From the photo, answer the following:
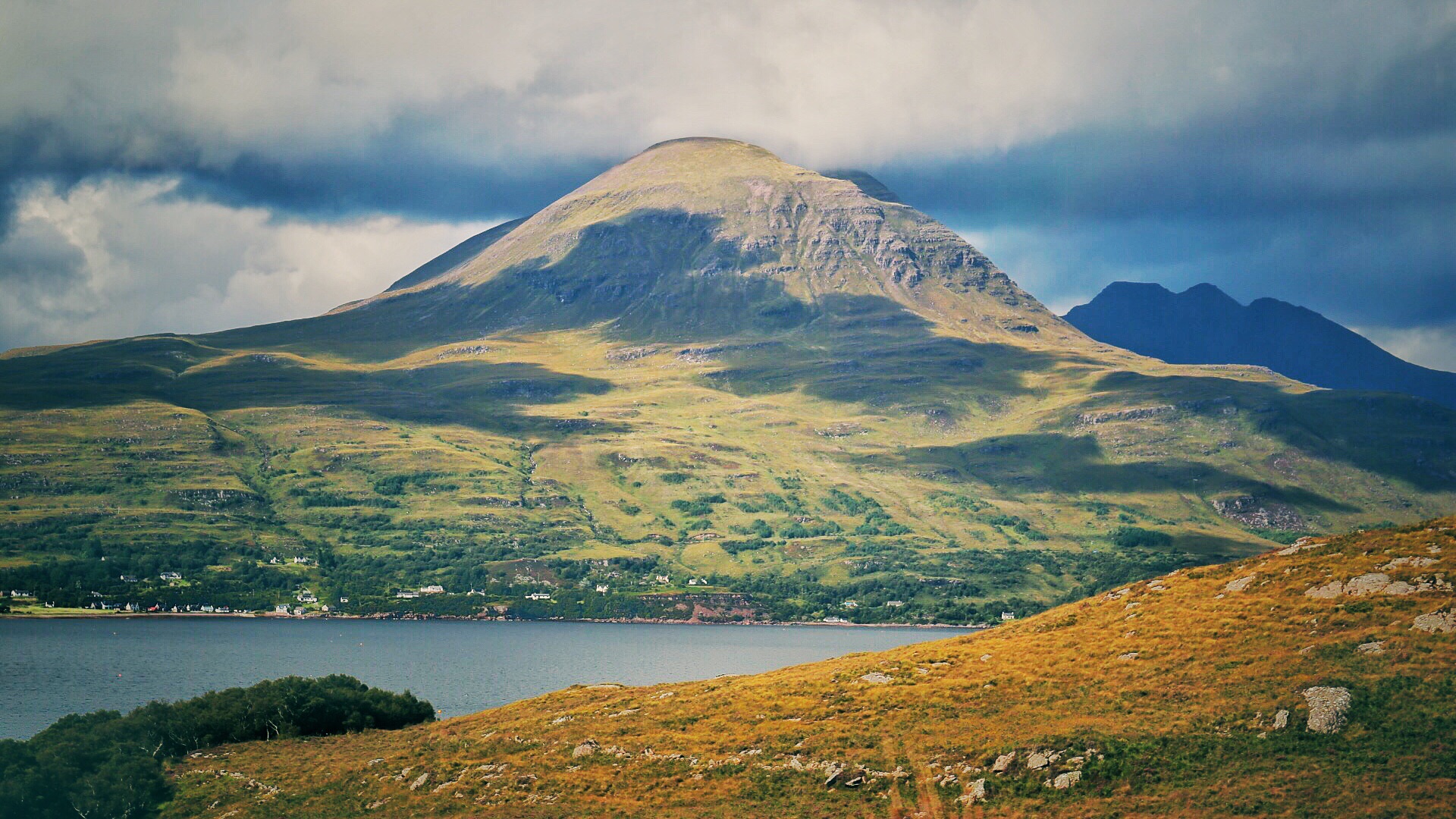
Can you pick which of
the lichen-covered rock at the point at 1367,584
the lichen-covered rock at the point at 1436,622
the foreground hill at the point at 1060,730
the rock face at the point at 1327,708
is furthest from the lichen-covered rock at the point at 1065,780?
the lichen-covered rock at the point at 1367,584

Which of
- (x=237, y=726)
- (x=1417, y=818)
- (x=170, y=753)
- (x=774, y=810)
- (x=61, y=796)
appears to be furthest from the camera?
(x=237, y=726)

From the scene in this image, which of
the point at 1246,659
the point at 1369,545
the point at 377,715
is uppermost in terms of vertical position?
the point at 1369,545

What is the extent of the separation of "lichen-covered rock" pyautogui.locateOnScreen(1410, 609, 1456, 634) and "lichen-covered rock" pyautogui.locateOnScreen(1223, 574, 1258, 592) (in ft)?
48.0

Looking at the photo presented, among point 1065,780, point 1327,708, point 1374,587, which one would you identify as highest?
point 1374,587

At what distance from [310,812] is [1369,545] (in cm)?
6937

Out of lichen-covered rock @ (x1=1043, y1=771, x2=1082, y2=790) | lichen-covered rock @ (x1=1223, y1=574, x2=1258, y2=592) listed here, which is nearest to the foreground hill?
lichen-covered rock @ (x1=1043, y1=771, x2=1082, y2=790)

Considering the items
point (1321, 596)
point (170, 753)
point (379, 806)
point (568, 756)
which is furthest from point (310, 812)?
point (1321, 596)

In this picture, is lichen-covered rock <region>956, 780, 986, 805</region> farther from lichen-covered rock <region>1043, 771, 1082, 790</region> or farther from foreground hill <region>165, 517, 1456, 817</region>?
lichen-covered rock <region>1043, 771, 1082, 790</region>

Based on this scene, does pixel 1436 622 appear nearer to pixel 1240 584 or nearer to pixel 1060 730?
pixel 1240 584

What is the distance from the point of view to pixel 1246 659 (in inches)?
2645

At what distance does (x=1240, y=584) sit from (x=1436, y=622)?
16189 mm

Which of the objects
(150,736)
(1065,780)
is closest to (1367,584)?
(1065,780)

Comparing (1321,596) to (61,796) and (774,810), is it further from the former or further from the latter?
(61,796)

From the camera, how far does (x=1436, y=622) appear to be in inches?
2499
